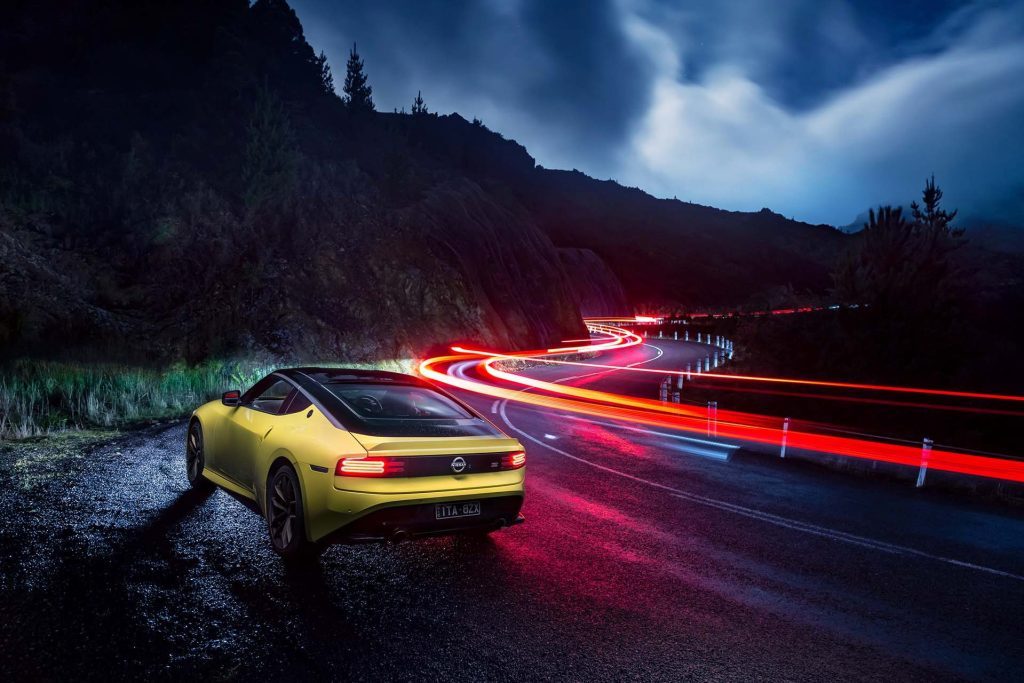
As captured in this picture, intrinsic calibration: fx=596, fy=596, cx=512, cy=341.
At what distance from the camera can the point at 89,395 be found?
11.4 metres

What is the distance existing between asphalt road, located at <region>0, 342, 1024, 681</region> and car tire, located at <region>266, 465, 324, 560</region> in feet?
0.52

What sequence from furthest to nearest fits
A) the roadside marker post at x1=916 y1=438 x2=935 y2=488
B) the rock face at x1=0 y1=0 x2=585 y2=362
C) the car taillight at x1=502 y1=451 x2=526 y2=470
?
the rock face at x1=0 y1=0 x2=585 y2=362, the roadside marker post at x1=916 y1=438 x2=935 y2=488, the car taillight at x1=502 y1=451 x2=526 y2=470

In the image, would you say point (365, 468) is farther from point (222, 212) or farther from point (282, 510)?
point (222, 212)

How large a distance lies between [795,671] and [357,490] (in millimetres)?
2995

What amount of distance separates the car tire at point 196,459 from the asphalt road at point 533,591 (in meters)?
0.20

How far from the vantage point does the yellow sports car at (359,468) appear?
4332 mm

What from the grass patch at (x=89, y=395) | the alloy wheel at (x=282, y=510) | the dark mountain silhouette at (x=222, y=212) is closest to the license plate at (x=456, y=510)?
the alloy wheel at (x=282, y=510)

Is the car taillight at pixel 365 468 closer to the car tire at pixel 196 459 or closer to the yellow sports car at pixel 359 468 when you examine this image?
the yellow sports car at pixel 359 468

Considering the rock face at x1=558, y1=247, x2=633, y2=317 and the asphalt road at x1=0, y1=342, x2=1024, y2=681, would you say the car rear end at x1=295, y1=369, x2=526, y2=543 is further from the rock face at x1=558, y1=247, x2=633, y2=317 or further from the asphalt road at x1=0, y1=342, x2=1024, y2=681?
the rock face at x1=558, y1=247, x2=633, y2=317

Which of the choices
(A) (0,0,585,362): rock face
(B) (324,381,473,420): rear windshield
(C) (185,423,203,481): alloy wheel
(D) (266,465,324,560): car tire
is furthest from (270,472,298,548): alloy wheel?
(A) (0,0,585,362): rock face

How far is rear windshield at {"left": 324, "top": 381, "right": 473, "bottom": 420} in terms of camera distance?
5426 mm

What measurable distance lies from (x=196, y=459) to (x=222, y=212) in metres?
25.4

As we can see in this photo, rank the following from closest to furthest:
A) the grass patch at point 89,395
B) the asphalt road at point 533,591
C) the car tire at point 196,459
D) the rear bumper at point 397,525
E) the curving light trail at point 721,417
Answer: the asphalt road at point 533,591
the rear bumper at point 397,525
the car tire at point 196,459
the curving light trail at point 721,417
the grass patch at point 89,395

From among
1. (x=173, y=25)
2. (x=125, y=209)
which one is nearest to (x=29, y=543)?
(x=125, y=209)
